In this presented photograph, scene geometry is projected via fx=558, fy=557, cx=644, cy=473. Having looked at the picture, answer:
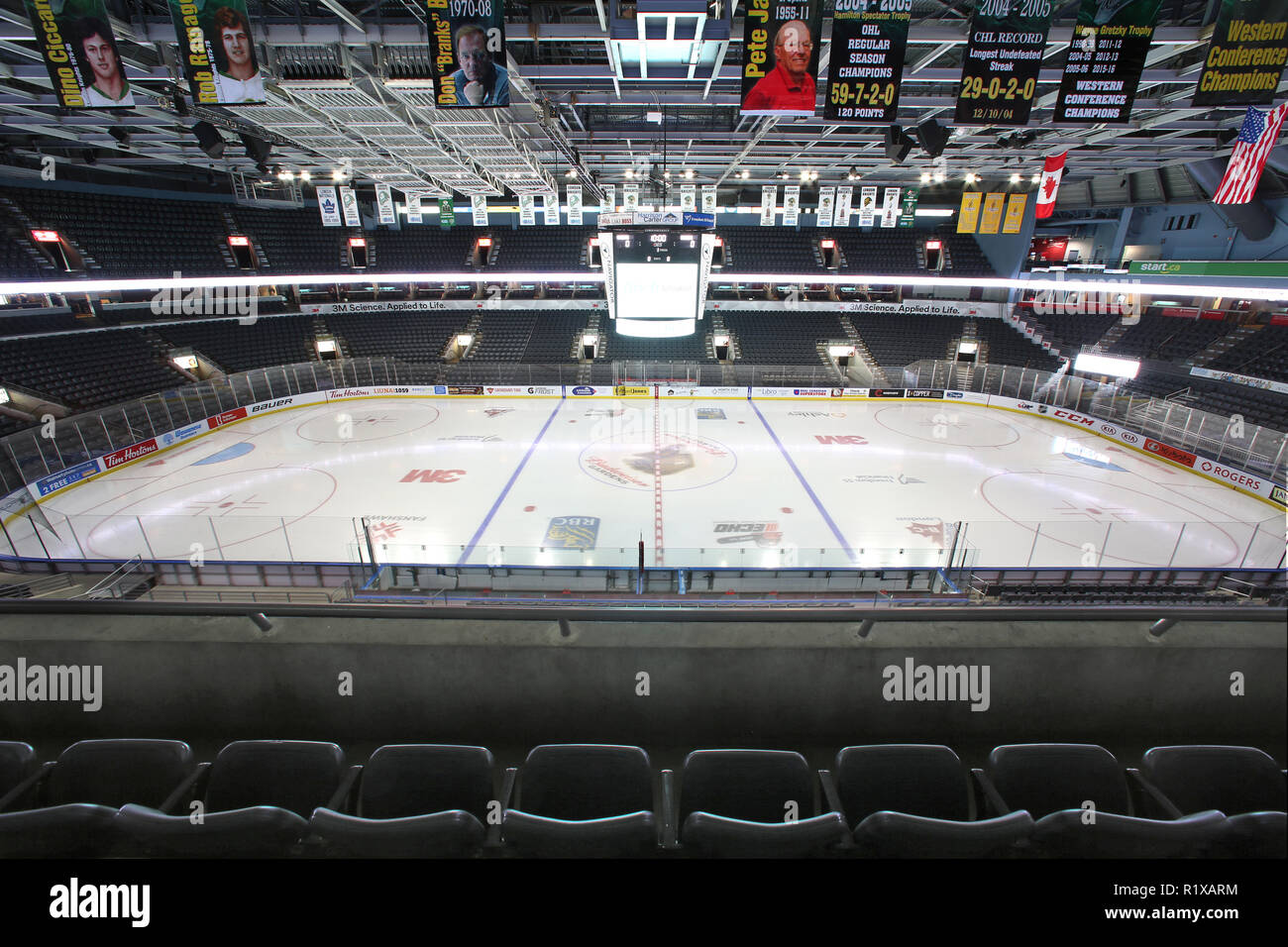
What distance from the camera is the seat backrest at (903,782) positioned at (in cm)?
242

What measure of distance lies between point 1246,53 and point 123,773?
478 inches

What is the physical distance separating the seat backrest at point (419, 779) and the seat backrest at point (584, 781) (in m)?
0.20

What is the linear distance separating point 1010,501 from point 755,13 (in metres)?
11.0

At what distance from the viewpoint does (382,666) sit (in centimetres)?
288

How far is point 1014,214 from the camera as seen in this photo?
56.2 feet

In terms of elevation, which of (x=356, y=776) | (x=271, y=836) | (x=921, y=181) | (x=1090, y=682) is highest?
(x=921, y=181)

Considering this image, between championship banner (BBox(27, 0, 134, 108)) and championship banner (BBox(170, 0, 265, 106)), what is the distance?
0.92 meters

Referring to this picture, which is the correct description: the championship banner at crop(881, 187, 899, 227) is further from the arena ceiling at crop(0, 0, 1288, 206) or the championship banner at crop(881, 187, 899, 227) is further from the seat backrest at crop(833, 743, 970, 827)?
the seat backrest at crop(833, 743, 970, 827)

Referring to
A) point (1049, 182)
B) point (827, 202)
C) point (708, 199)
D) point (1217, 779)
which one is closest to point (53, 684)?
point (1217, 779)
